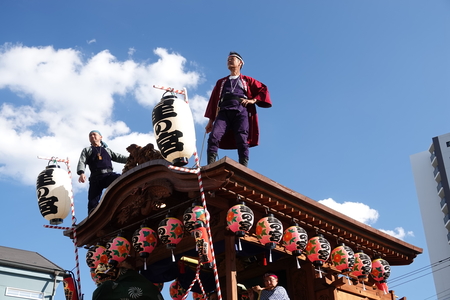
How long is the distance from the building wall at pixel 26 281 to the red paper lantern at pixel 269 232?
15.8 metres

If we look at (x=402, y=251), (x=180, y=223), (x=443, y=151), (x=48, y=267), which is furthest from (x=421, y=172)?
(x=180, y=223)

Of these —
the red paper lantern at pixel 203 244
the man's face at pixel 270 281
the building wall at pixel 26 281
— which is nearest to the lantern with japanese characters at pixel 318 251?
the man's face at pixel 270 281

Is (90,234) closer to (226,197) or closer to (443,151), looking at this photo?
(226,197)

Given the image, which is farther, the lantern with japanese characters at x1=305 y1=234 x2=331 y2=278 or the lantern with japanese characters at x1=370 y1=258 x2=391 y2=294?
the lantern with japanese characters at x1=370 y1=258 x2=391 y2=294

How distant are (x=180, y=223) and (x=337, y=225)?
104 inches

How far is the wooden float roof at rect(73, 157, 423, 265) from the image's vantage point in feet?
22.4

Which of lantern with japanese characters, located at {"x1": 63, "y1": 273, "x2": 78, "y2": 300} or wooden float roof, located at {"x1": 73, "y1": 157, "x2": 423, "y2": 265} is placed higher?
wooden float roof, located at {"x1": 73, "y1": 157, "x2": 423, "y2": 265}

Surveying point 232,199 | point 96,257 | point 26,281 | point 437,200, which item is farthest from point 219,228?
point 437,200

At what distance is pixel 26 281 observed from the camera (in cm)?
2042

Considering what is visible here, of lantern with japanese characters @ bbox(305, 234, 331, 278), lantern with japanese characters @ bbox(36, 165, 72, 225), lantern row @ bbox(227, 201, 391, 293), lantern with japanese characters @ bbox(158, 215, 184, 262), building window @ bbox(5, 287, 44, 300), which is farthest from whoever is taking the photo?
building window @ bbox(5, 287, 44, 300)

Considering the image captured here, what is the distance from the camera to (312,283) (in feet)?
26.9

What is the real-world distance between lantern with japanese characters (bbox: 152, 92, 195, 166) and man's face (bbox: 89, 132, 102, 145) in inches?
102

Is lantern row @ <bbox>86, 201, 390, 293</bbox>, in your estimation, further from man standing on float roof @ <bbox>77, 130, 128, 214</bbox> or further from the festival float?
man standing on float roof @ <bbox>77, 130, 128, 214</bbox>

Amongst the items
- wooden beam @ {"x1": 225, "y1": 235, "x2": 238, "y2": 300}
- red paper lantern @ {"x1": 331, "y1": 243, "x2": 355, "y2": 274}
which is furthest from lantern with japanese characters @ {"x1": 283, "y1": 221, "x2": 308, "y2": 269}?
red paper lantern @ {"x1": 331, "y1": 243, "x2": 355, "y2": 274}
